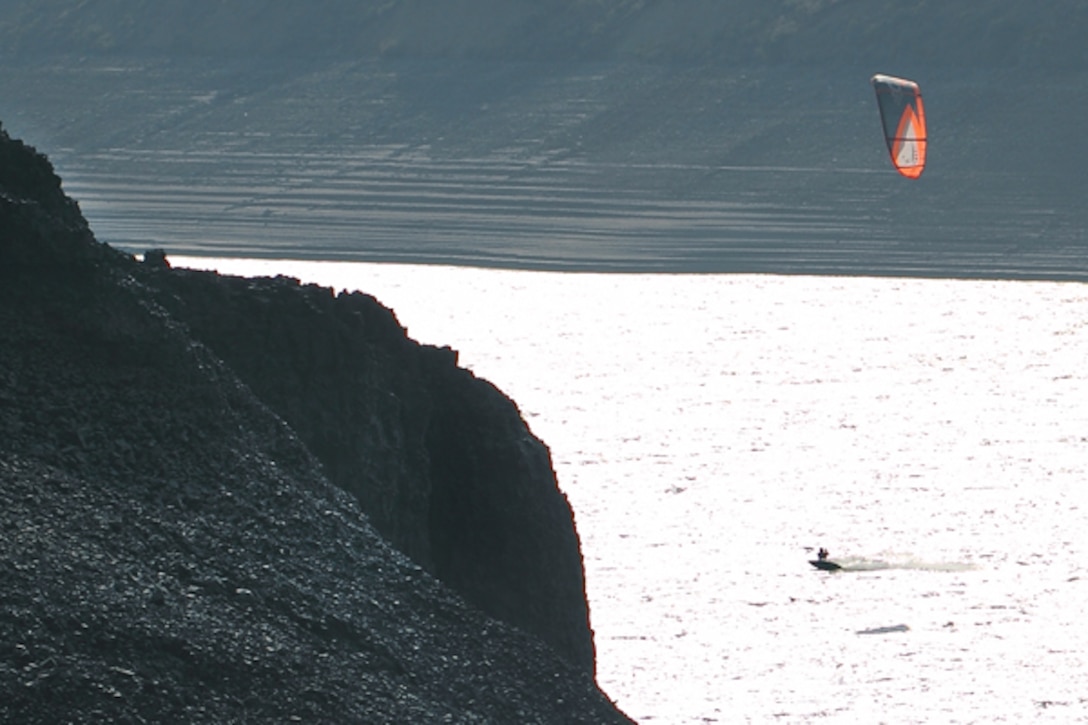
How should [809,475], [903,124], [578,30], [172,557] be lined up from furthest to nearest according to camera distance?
[578,30] < [903,124] < [809,475] < [172,557]

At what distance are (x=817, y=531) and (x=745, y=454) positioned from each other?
2.59 metres

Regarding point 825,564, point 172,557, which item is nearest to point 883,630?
point 825,564

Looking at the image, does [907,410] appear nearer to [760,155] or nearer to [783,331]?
[783,331]

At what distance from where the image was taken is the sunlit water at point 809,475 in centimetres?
789

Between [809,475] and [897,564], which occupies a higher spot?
[809,475]

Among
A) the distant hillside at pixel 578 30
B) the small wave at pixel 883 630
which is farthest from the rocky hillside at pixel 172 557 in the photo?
the distant hillside at pixel 578 30

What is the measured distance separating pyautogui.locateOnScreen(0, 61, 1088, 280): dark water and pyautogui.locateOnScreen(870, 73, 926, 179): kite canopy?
4.01 ft

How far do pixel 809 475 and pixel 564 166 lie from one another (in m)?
19.5

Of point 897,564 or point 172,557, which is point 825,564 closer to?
point 897,564

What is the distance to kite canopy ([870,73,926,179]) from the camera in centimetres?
2345

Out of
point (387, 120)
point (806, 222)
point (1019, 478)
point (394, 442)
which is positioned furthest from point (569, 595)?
point (387, 120)

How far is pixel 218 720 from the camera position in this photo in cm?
250

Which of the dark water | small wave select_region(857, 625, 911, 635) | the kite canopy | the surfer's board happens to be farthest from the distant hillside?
small wave select_region(857, 625, 911, 635)

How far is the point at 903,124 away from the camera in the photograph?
24500 millimetres
